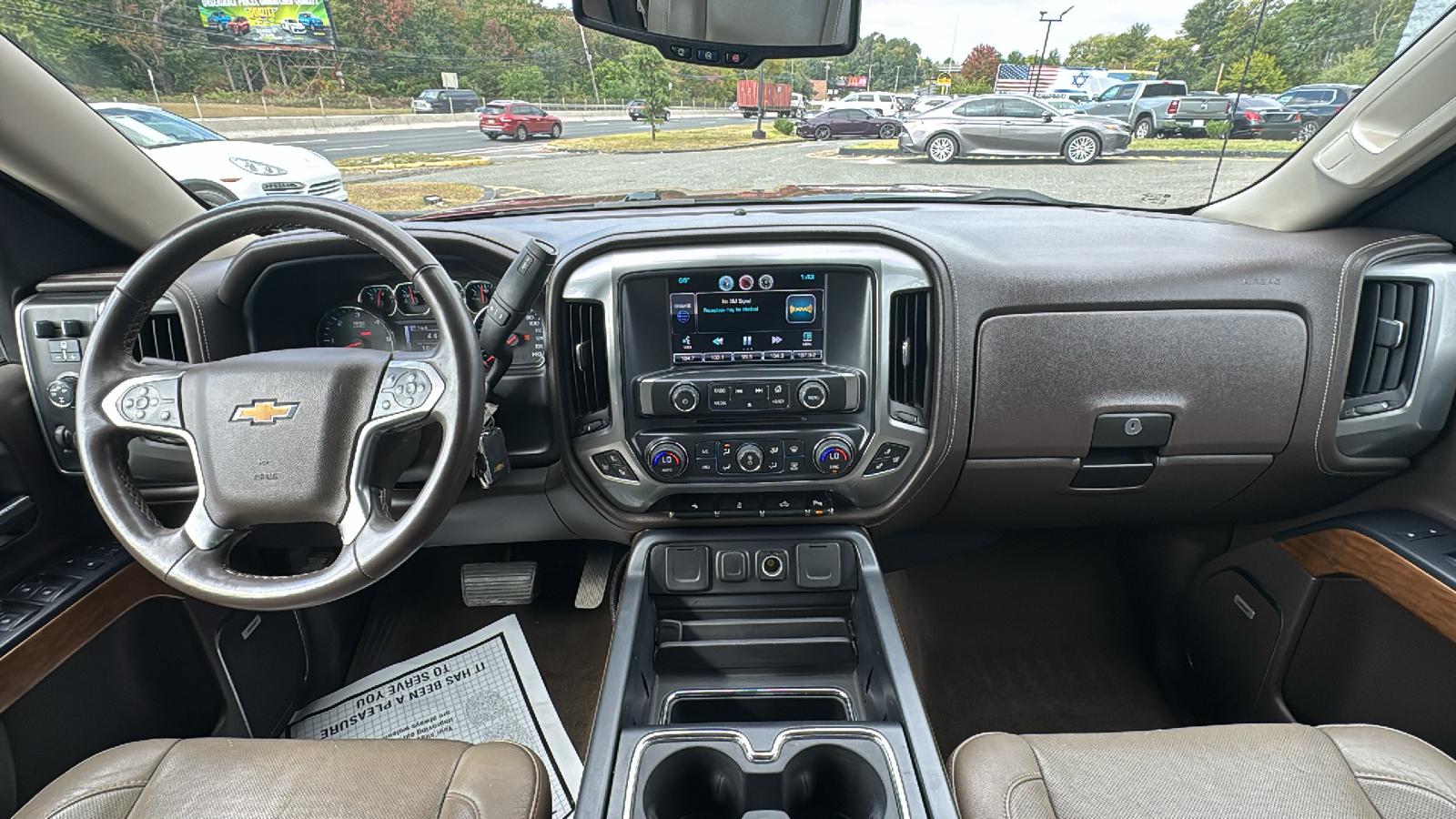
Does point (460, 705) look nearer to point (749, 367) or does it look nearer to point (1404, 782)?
point (749, 367)

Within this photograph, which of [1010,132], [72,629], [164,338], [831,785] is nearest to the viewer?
[831,785]

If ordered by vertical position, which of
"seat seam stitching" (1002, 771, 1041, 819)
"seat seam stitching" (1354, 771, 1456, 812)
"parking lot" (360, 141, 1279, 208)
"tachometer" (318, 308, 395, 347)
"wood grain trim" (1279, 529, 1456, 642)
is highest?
"parking lot" (360, 141, 1279, 208)

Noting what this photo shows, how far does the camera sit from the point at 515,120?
1.96m

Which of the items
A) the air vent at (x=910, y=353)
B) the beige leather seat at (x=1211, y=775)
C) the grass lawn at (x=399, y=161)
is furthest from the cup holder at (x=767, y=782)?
the grass lawn at (x=399, y=161)

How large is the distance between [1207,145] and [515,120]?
1765mm

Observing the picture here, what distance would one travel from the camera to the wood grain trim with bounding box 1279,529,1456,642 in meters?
1.48

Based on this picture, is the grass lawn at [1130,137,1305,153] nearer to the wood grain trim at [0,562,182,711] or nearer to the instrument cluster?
the instrument cluster

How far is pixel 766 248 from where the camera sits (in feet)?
5.38

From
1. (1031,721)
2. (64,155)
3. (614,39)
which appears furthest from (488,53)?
(1031,721)

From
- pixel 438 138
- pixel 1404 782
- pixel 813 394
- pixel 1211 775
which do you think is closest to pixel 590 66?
pixel 438 138

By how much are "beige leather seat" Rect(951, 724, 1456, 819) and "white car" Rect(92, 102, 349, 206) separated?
2.01 m

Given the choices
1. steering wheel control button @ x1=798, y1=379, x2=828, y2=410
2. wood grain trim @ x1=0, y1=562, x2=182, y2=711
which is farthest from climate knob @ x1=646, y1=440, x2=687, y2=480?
wood grain trim @ x1=0, y1=562, x2=182, y2=711

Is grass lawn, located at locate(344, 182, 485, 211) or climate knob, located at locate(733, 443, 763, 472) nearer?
climate knob, located at locate(733, 443, 763, 472)

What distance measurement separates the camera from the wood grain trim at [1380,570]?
58.3 inches
